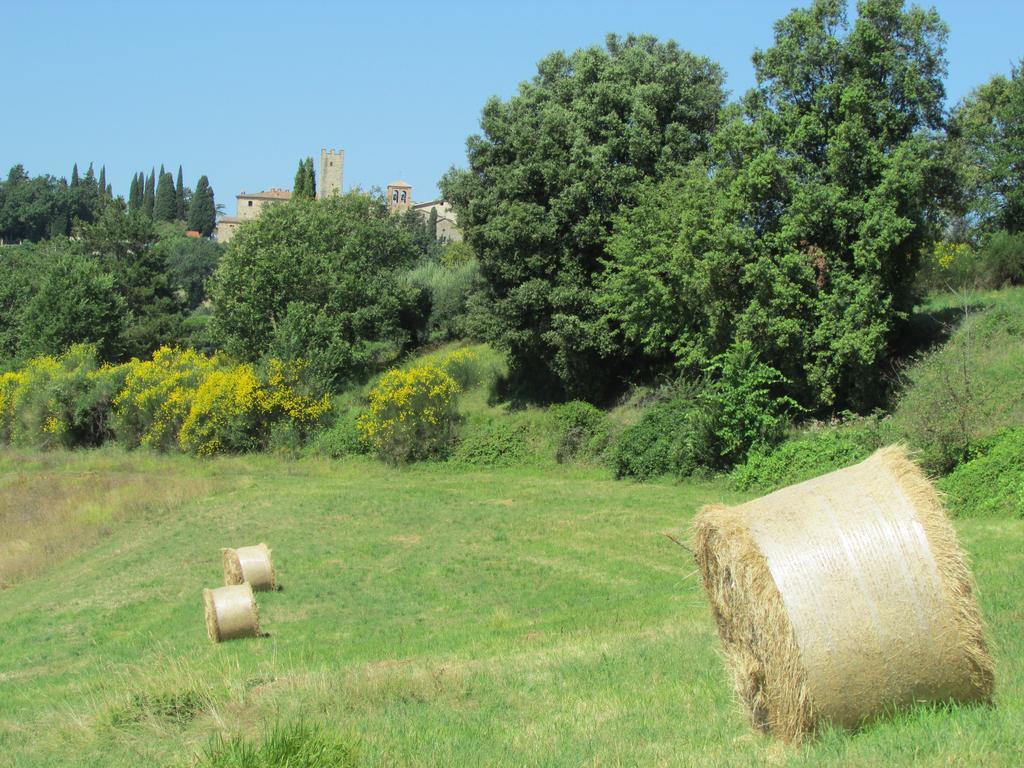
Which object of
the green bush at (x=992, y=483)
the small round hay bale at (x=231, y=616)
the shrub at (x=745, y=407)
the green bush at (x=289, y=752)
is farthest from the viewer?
the shrub at (x=745, y=407)

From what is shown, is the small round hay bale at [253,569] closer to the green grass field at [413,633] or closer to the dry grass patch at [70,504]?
the green grass field at [413,633]

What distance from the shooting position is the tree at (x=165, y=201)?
171 metres

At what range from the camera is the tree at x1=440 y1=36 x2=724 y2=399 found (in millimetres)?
40219

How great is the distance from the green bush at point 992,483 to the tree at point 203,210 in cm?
15941

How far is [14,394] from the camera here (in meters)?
54.2

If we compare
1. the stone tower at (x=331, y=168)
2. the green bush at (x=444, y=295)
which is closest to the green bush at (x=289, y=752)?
the green bush at (x=444, y=295)

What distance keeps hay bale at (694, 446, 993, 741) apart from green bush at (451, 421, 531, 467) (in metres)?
32.0

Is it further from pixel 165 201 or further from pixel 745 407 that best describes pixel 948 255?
pixel 165 201

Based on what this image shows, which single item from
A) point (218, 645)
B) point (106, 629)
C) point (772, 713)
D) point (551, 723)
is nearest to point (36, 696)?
point (218, 645)

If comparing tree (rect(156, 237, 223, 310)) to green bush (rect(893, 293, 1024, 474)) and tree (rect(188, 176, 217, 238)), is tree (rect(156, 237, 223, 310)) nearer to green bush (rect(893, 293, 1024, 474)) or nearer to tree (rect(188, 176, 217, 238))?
tree (rect(188, 176, 217, 238))

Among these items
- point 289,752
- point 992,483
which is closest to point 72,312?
point 992,483

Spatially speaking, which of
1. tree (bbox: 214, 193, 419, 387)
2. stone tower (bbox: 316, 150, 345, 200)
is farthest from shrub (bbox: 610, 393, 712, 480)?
stone tower (bbox: 316, 150, 345, 200)

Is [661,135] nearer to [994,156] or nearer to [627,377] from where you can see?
[627,377]

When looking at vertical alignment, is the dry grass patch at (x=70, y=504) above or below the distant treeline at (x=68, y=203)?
below
